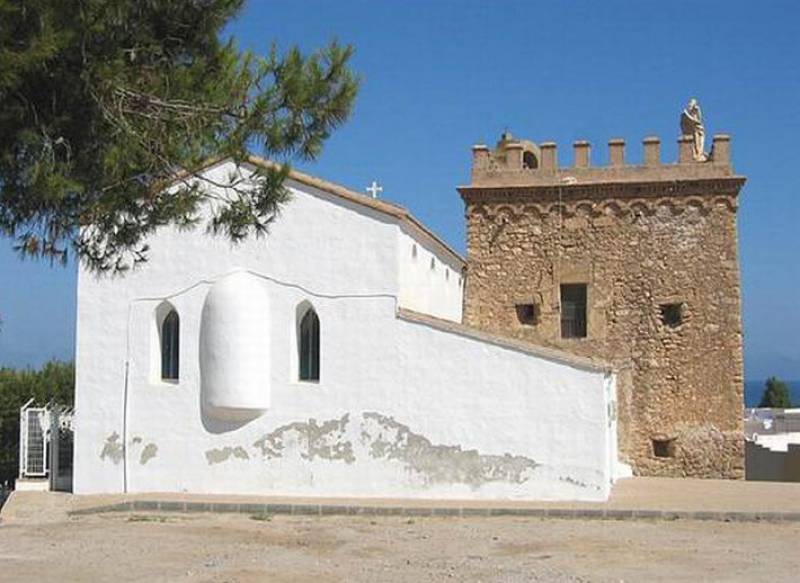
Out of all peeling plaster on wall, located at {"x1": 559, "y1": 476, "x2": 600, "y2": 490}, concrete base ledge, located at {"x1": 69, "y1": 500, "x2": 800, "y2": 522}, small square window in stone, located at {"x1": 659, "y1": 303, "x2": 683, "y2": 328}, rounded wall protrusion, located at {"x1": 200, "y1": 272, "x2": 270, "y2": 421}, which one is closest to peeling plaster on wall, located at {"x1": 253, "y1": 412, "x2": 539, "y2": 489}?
peeling plaster on wall, located at {"x1": 559, "y1": 476, "x2": 600, "y2": 490}

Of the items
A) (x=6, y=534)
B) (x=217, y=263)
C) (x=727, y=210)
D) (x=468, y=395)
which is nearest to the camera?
(x=6, y=534)

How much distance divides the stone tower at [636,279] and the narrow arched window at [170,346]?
20.6ft

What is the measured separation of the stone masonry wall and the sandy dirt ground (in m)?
6.18

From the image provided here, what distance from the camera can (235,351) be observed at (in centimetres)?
2008

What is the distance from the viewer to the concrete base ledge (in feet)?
55.4

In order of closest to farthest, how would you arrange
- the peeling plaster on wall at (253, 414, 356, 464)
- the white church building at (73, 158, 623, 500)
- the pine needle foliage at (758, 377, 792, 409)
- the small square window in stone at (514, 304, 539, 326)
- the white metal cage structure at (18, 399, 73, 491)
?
the white church building at (73, 158, 623, 500) < the peeling plaster on wall at (253, 414, 356, 464) < the white metal cage structure at (18, 399, 73, 491) < the small square window in stone at (514, 304, 539, 326) < the pine needle foliage at (758, 377, 792, 409)

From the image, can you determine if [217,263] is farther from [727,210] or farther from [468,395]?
[727,210]

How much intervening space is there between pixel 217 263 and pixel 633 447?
9206 millimetres

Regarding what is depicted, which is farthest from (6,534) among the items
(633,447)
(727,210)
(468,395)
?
(727,210)

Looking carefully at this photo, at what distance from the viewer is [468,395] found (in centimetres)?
1920

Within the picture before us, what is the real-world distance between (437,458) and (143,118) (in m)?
10.6

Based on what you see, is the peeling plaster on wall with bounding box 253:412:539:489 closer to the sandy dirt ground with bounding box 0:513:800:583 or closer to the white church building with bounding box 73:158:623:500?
the white church building with bounding box 73:158:623:500

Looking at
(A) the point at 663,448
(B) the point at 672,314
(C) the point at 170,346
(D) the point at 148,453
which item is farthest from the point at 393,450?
(B) the point at 672,314

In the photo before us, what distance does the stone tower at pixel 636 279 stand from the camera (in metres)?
22.6
